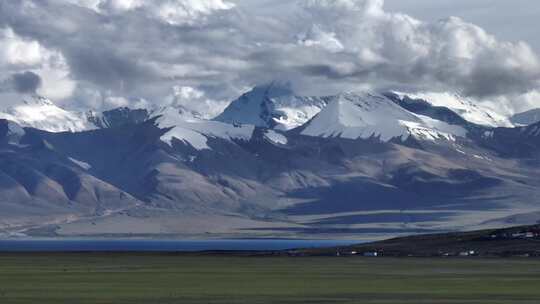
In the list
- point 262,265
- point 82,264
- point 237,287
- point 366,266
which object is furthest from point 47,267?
point 237,287

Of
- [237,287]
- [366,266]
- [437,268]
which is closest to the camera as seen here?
[237,287]

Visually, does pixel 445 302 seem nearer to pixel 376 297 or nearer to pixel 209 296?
pixel 376 297

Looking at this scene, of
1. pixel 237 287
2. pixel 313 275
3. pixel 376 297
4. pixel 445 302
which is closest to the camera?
pixel 445 302

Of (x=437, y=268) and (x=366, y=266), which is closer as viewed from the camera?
(x=437, y=268)

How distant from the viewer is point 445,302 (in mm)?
100125

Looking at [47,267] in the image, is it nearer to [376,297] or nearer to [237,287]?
[237,287]

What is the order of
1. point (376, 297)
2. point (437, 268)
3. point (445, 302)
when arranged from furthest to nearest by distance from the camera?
point (437, 268) < point (376, 297) < point (445, 302)

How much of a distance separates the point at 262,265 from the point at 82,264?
2497 centimetres

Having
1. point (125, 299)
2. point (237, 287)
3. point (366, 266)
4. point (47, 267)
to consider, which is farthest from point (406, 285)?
point (47, 267)

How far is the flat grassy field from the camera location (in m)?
105

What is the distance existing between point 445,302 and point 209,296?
19625mm

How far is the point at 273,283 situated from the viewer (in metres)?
128

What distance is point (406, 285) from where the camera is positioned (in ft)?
402

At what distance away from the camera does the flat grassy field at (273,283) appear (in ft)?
343
